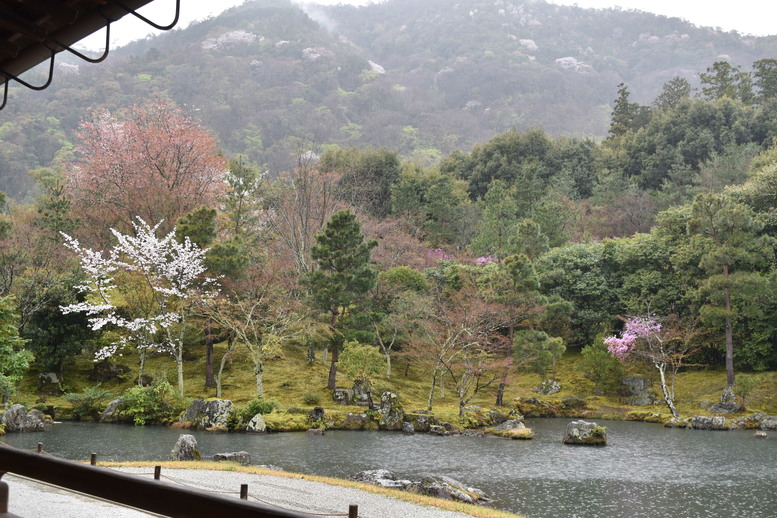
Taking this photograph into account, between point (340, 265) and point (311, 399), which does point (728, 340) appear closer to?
point (340, 265)

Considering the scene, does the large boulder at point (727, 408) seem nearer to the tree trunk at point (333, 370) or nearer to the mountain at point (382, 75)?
the tree trunk at point (333, 370)

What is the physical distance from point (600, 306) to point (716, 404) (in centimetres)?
778

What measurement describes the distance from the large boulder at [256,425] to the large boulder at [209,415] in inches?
29.4

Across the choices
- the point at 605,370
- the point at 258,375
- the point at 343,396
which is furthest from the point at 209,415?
the point at 605,370

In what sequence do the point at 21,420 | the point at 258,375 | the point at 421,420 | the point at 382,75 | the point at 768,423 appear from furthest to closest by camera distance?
the point at 382,75 < the point at 258,375 < the point at 768,423 < the point at 421,420 < the point at 21,420

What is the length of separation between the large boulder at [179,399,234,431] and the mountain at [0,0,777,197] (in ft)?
114

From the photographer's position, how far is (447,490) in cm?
1025

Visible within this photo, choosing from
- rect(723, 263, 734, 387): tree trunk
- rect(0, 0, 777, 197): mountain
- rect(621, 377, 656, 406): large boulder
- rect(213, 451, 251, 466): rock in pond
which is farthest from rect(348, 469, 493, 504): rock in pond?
rect(0, 0, 777, 197): mountain

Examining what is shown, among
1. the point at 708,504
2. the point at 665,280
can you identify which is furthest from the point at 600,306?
the point at 708,504

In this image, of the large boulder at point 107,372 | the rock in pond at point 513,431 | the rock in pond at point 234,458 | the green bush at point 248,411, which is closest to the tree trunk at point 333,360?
the green bush at point 248,411

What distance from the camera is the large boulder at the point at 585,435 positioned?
660 inches

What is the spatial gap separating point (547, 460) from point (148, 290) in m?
15.3

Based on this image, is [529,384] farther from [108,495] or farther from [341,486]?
[108,495]

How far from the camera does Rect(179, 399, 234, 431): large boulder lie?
17625mm
